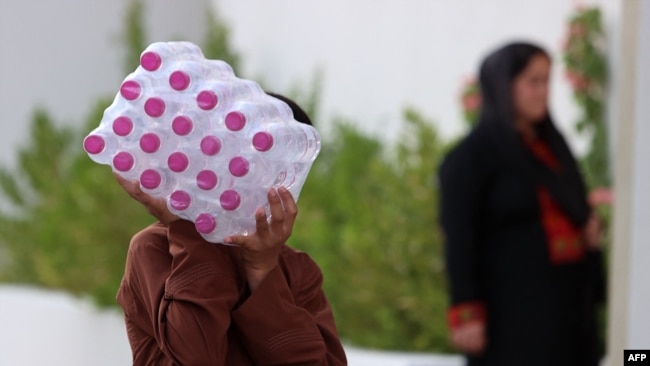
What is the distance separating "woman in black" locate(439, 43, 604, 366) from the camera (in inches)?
176

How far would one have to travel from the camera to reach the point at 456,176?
451 cm

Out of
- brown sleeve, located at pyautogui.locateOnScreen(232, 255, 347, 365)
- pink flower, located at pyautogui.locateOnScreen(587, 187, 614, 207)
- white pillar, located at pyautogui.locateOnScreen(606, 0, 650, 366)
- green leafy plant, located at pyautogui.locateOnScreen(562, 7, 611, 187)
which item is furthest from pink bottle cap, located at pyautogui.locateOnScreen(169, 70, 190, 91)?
green leafy plant, located at pyautogui.locateOnScreen(562, 7, 611, 187)

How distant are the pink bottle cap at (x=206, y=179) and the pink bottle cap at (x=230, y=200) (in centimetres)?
3

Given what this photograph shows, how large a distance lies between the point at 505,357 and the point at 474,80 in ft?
10.3

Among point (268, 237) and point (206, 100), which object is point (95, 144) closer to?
point (206, 100)

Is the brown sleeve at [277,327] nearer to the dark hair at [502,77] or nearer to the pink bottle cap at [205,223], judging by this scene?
the pink bottle cap at [205,223]

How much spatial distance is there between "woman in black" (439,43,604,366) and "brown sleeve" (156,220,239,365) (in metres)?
2.29

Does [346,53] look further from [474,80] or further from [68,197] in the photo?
[68,197]

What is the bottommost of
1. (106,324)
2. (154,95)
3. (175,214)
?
(106,324)

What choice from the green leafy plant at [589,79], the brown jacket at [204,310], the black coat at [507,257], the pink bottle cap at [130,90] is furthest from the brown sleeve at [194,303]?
the green leafy plant at [589,79]

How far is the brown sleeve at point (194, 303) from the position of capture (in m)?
2.21

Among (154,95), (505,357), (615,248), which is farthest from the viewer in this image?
(505,357)

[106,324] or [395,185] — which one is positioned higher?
[395,185]

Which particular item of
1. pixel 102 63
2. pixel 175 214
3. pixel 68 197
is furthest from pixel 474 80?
pixel 175 214
